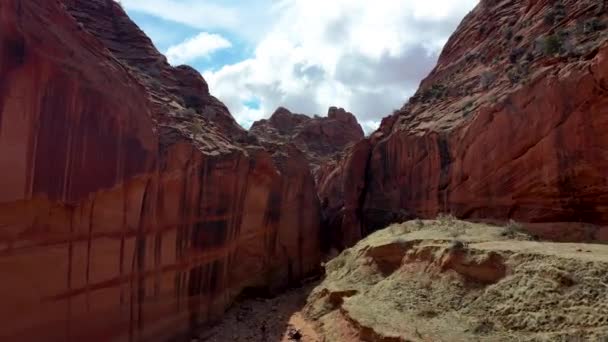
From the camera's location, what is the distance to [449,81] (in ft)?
108

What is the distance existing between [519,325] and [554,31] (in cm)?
1776

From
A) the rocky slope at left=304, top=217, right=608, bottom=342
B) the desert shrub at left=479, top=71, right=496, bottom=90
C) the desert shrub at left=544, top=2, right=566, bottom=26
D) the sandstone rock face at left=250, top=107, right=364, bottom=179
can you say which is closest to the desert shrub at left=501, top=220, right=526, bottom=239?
the rocky slope at left=304, top=217, right=608, bottom=342

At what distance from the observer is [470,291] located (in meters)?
13.2

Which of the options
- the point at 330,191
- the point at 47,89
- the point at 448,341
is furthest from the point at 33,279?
the point at 330,191

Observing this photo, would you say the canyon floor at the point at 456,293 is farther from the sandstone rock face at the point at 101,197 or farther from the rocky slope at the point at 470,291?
the sandstone rock face at the point at 101,197

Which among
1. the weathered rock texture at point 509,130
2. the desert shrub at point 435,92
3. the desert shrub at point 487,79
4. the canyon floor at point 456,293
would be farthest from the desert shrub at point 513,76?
the desert shrub at point 435,92

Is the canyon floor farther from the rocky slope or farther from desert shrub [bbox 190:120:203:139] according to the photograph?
desert shrub [bbox 190:120:203:139]

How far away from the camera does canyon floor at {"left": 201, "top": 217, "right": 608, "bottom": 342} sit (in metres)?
10.8

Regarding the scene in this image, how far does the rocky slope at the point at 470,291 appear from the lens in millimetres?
10734

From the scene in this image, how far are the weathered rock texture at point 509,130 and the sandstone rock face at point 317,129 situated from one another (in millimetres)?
23863

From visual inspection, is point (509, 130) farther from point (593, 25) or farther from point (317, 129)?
point (317, 129)

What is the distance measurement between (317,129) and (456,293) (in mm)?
48035

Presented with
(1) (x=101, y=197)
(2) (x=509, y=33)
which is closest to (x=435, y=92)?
(2) (x=509, y=33)

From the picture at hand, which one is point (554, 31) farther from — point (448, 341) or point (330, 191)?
point (330, 191)
